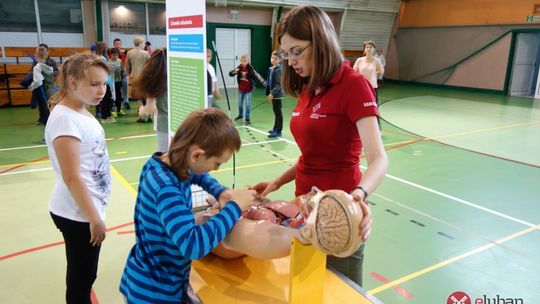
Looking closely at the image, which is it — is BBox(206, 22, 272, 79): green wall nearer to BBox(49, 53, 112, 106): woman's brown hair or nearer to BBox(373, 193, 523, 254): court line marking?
BBox(373, 193, 523, 254): court line marking

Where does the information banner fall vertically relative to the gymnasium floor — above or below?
above

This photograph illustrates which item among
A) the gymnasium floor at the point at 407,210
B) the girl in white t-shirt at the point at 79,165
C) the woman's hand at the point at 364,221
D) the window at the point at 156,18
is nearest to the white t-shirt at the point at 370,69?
the gymnasium floor at the point at 407,210

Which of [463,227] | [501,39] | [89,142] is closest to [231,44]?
[501,39]

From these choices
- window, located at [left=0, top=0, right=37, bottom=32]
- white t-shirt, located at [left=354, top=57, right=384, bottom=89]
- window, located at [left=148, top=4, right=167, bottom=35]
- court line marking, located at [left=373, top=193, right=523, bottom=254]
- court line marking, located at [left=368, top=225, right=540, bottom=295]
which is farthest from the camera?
window, located at [left=148, top=4, right=167, bottom=35]

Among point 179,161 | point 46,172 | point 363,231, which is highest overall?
point 179,161

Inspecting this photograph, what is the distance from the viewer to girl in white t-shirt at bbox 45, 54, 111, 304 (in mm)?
1931

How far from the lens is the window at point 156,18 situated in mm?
14953

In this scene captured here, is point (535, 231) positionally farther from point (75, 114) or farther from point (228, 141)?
point (75, 114)

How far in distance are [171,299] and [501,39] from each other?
59.7 ft

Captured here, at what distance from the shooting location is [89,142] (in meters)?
2.04

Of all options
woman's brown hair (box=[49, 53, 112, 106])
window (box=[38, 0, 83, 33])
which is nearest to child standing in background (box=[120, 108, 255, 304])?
woman's brown hair (box=[49, 53, 112, 106])

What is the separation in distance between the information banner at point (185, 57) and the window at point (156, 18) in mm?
12556

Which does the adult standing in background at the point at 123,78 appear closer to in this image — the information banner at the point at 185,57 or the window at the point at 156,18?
the window at the point at 156,18

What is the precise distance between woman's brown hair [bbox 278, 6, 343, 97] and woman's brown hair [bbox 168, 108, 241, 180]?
50cm
